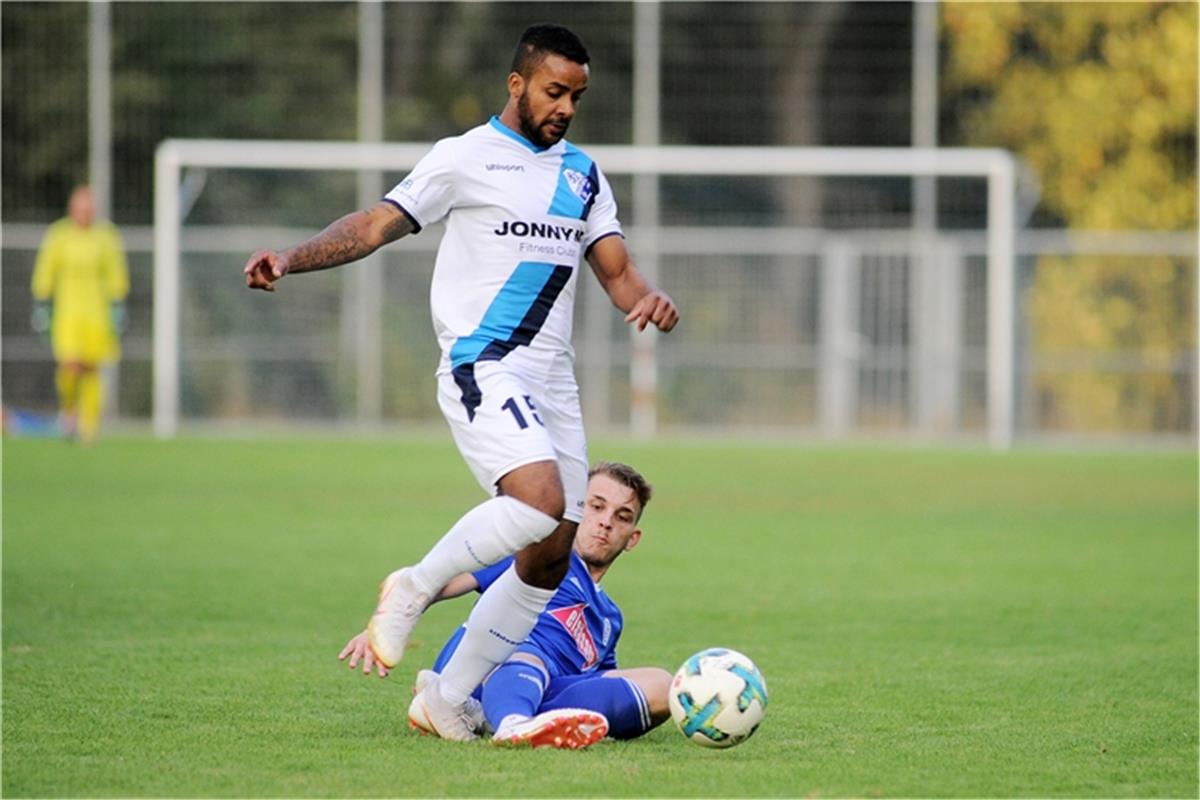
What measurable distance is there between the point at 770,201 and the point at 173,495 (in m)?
12.9

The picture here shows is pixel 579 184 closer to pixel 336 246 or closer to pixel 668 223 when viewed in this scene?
pixel 336 246

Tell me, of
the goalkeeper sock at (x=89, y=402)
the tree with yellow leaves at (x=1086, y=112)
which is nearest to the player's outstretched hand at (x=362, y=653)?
the goalkeeper sock at (x=89, y=402)

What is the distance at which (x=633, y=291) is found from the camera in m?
6.50

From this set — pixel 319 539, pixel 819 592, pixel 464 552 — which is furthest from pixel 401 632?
pixel 319 539

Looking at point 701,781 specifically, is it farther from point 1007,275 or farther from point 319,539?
point 1007,275

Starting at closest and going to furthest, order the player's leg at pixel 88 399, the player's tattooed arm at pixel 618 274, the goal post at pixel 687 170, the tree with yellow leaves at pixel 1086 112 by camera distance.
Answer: the player's tattooed arm at pixel 618 274 → the player's leg at pixel 88 399 → the goal post at pixel 687 170 → the tree with yellow leaves at pixel 1086 112

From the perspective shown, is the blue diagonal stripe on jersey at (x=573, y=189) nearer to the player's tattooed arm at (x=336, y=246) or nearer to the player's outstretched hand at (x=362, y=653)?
Result: the player's tattooed arm at (x=336, y=246)

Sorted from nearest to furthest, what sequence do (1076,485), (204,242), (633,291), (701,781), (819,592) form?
(701,781)
(633,291)
(819,592)
(1076,485)
(204,242)

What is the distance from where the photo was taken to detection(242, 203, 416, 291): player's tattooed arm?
5.85 metres

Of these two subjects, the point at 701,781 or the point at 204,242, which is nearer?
the point at 701,781

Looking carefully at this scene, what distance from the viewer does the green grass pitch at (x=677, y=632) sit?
566 cm

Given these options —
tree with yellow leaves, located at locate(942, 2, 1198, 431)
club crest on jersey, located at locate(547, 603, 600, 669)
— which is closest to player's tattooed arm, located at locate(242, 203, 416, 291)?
club crest on jersey, located at locate(547, 603, 600, 669)

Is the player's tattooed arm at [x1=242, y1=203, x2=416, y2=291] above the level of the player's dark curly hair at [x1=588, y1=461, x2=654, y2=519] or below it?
above

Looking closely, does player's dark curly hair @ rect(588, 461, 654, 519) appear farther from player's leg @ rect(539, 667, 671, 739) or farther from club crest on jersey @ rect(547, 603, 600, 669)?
player's leg @ rect(539, 667, 671, 739)
